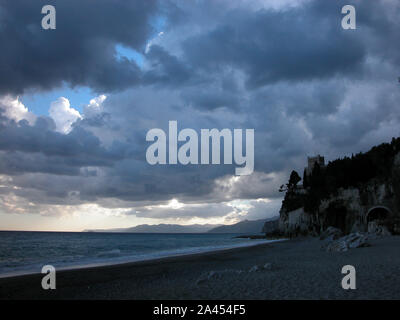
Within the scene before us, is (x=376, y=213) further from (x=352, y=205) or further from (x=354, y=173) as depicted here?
(x=354, y=173)

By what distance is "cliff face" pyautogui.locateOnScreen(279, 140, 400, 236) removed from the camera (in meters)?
52.0

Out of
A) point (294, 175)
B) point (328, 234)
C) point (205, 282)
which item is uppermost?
point (294, 175)

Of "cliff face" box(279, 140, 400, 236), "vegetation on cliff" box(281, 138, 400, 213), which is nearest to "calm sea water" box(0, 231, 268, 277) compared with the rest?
"cliff face" box(279, 140, 400, 236)

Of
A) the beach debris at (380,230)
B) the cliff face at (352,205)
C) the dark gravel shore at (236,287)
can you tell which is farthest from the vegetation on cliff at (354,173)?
the dark gravel shore at (236,287)

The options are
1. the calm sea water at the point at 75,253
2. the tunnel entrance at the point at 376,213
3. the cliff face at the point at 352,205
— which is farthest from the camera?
the tunnel entrance at the point at 376,213

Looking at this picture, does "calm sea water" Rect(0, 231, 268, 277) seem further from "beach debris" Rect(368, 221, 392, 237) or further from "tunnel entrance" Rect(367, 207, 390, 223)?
"tunnel entrance" Rect(367, 207, 390, 223)

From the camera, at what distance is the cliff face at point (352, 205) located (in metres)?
52.0

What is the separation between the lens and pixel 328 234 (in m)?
44.5

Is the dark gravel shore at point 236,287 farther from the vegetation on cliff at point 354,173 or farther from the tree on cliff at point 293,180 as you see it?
Result: the tree on cliff at point 293,180

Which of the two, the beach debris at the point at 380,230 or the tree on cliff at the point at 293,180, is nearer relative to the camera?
the beach debris at the point at 380,230

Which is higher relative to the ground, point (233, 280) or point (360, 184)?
point (360, 184)
